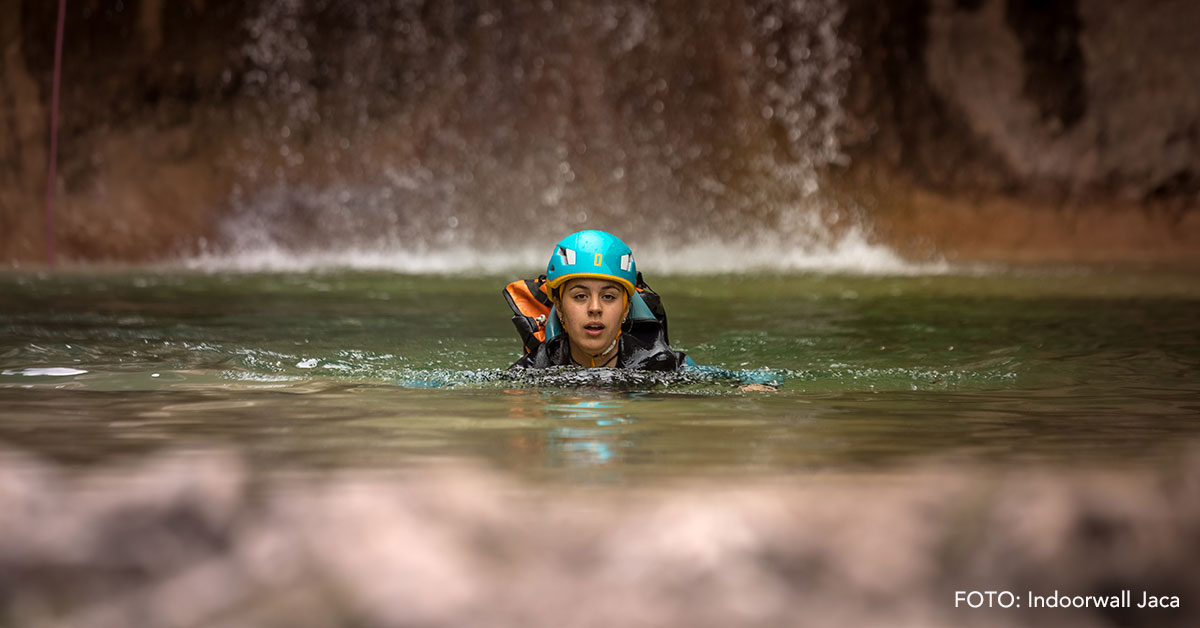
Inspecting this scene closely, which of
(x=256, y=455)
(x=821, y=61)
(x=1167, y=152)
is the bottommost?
(x=256, y=455)

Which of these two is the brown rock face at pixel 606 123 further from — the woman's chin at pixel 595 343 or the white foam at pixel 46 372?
the woman's chin at pixel 595 343

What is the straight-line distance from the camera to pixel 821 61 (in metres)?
16.3

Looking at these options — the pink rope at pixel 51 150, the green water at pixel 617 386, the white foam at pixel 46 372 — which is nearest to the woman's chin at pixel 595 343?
the green water at pixel 617 386

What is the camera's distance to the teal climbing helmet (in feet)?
17.1

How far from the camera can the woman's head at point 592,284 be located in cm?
521

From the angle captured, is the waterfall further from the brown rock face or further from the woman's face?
the woman's face

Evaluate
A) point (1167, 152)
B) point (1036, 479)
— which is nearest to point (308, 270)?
point (1167, 152)

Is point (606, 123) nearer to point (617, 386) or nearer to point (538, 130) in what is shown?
point (538, 130)

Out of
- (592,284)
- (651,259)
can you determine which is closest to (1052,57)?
(651,259)

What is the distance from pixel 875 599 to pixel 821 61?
546 inches

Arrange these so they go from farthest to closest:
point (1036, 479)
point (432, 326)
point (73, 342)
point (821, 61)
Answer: point (821, 61), point (432, 326), point (73, 342), point (1036, 479)

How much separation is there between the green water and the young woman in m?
0.12

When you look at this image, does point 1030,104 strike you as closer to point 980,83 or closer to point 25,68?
point 980,83

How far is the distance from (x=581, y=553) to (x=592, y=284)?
7.66 feet
